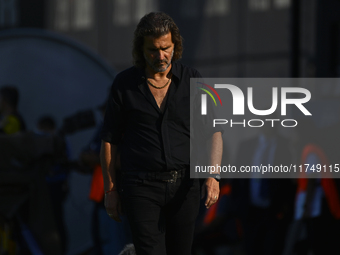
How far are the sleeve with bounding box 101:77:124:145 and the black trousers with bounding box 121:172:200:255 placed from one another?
0.19 metres

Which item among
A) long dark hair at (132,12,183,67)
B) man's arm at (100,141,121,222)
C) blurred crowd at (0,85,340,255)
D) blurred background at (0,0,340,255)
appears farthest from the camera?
blurred background at (0,0,340,255)

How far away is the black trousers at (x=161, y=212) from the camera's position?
2.35 meters

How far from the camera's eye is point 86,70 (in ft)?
18.4

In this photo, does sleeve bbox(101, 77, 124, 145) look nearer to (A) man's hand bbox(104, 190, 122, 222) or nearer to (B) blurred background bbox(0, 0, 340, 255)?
(A) man's hand bbox(104, 190, 122, 222)

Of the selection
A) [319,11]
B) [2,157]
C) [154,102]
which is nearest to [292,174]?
[319,11]

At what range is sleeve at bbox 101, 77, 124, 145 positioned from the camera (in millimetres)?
2393

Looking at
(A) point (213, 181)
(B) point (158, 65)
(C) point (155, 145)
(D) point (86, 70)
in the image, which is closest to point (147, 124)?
(C) point (155, 145)

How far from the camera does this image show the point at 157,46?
2332 millimetres

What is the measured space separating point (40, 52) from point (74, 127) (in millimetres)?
866

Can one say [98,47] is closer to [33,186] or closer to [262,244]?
[33,186]

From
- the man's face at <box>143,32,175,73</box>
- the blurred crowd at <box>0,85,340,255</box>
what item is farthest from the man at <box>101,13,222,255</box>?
the blurred crowd at <box>0,85,340,255</box>

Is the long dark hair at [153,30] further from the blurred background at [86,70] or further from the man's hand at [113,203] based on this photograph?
the blurred background at [86,70]

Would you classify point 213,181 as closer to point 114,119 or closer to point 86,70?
point 114,119

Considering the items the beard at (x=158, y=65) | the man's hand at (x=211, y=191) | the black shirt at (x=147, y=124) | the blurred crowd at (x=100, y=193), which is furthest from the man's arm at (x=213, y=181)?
the blurred crowd at (x=100, y=193)
